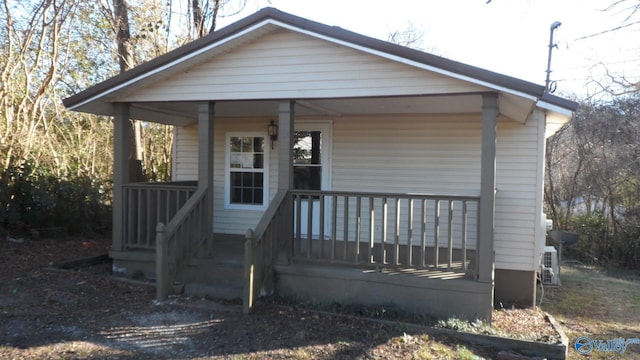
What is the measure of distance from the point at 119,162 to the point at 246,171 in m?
2.44

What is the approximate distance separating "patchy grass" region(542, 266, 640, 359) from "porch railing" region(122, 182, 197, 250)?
588cm

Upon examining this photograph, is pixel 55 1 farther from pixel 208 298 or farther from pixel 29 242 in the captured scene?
pixel 208 298

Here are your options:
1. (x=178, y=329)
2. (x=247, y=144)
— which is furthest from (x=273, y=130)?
(x=178, y=329)

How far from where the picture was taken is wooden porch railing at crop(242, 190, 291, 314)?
5.43 m

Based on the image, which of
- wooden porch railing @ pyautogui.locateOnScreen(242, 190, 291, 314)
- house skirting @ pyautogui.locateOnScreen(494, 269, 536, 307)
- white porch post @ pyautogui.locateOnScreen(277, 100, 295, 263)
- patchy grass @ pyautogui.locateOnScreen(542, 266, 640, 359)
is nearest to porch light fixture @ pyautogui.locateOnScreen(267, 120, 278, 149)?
white porch post @ pyautogui.locateOnScreen(277, 100, 295, 263)

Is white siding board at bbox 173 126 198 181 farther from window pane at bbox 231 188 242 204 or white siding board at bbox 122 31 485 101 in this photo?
white siding board at bbox 122 31 485 101

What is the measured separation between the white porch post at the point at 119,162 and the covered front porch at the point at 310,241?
0.02 metres

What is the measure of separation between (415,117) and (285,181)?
2.87 m

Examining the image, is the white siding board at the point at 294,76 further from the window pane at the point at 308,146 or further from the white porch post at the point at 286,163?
the window pane at the point at 308,146

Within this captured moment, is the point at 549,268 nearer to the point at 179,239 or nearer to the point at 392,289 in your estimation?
the point at 392,289

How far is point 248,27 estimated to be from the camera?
5965 millimetres

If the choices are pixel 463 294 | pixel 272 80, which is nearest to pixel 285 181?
pixel 272 80

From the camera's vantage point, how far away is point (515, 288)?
7051mm

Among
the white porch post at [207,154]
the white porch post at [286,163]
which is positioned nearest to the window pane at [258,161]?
the white porch post at [207,154]
